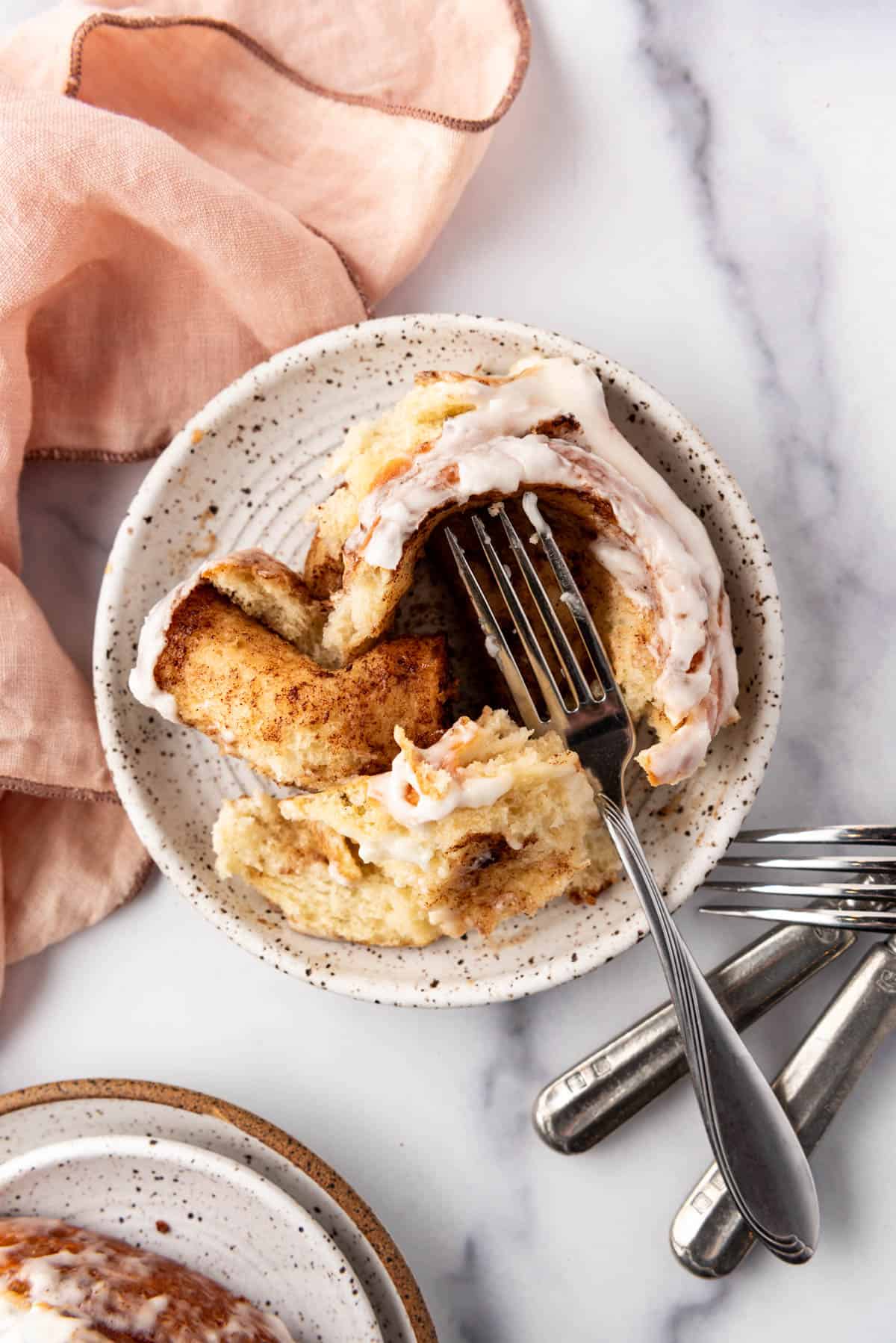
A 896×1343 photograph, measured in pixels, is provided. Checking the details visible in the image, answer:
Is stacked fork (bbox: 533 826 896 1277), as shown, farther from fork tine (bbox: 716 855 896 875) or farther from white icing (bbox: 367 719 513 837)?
white icing (bbox: 367 719 513 837)

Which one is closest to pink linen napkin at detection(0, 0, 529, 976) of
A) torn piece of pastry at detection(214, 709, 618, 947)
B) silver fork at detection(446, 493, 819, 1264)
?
torn piece of pastry at detection(214, 709, 618, 947)

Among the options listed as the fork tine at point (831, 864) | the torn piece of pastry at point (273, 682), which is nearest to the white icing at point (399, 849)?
the torn piece of pastry at point (273, 682)

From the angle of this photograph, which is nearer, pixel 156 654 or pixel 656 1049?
pixel 156 654

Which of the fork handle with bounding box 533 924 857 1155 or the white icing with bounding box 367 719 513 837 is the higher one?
the white icing with bounding box 367 719 513 837

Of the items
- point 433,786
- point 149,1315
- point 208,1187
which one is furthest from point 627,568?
point 149,1315

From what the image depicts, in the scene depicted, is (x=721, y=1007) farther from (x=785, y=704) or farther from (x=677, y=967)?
(x=785, y=704)

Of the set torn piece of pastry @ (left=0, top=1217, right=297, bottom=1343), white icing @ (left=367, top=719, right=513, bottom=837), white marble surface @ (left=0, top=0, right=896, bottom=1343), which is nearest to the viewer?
white icing @ (left=367, top=719, right=513, bottom=837)

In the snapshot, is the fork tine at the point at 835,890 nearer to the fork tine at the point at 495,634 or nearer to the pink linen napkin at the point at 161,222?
the fork tine at the point at 495,634
